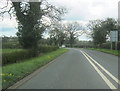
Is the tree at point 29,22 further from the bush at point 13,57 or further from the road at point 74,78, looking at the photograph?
the road at point 74,78

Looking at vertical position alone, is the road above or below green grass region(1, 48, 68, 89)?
below

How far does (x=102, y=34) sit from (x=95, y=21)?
46.4 ft

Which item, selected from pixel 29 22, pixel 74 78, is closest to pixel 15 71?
pixel 74 78

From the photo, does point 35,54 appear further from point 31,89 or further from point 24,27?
point 31,89

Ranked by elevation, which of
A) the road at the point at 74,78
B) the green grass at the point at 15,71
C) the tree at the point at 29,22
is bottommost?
the road at the point at 74,78

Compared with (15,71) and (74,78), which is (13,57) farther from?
(74,78)

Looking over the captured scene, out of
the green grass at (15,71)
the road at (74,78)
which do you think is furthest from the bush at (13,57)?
the road at (74,78)

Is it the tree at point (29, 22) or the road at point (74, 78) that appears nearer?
the road at point (74, 78)

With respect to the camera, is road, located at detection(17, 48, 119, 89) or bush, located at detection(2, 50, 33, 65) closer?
road, located at detection(17, 48, 119, 89)

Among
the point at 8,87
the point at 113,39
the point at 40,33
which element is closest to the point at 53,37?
the point at 113,39

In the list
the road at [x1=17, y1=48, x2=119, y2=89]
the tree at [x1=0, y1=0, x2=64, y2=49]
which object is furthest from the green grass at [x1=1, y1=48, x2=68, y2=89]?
the tree at [x1=0, y1=0, x2=64, y2=49]

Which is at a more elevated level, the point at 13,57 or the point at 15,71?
the point at 13,57

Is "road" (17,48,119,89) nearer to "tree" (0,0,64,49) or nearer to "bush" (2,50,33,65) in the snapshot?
"bush" (2,50,33,65)

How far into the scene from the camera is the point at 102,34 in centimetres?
5106
